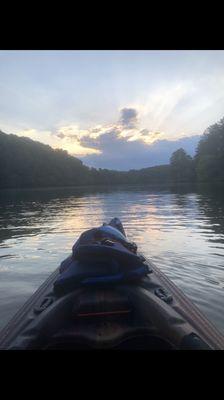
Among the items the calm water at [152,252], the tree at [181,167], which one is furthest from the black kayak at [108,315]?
the tree at [181,167]

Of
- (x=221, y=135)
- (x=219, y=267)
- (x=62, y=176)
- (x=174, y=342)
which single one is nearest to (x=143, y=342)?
(x=174, y=342)

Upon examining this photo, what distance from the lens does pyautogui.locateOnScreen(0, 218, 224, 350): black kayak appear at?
473 centimetres

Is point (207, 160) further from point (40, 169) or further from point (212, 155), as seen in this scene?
point (40, 169)

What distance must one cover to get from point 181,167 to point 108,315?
10292 centimetres

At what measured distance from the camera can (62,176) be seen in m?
124

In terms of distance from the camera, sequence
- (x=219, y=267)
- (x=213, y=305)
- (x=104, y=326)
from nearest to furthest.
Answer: (x=104, y=326) → (x=213, y=305) → (x=219, y=267)

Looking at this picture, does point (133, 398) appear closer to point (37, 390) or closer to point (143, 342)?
point (37, 390)

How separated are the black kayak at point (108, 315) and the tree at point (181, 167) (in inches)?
3864

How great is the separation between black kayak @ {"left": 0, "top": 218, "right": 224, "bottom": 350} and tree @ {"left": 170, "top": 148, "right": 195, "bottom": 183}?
322ft

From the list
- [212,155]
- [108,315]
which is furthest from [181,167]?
[108,315]

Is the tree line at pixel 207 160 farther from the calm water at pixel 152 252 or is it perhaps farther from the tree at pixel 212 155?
the calm water at pixel 152 252

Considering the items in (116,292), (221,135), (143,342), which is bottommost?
(143,342)

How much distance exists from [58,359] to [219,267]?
384 inches

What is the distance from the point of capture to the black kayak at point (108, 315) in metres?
4.73
